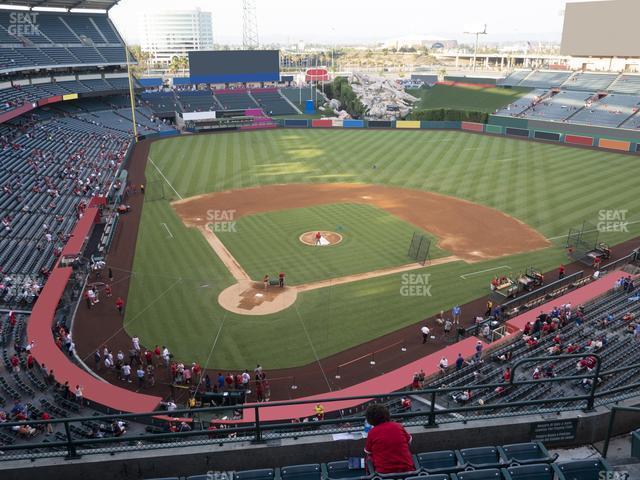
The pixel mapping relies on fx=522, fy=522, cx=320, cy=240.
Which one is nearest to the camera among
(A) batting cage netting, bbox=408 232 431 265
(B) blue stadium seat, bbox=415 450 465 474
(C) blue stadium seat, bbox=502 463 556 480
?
(C) blue stadium seat, bbox=502 463 556 480

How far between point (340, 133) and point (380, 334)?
56243 millimetres

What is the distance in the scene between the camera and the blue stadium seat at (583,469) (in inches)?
270

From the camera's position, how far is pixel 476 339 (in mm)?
22000

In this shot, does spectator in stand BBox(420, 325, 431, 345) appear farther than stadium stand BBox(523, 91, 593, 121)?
No

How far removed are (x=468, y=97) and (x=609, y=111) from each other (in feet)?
81.7

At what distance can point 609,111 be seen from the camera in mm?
69750

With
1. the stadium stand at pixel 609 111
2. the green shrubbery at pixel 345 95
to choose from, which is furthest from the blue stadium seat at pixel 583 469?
the green shrubbery at pixel 345 95

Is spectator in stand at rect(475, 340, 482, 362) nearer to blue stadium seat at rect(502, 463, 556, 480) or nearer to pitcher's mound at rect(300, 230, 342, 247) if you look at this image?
blue stadium seat at rect(502, 463, 556, 480)

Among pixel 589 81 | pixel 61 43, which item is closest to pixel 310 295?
pixel 61 43

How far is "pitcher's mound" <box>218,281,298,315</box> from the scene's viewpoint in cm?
2578

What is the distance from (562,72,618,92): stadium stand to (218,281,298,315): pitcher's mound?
7211cm

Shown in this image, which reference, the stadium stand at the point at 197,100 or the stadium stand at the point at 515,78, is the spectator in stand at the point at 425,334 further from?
the stadium stand at the point at 515,78

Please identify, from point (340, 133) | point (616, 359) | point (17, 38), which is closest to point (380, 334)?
point (616, 359)

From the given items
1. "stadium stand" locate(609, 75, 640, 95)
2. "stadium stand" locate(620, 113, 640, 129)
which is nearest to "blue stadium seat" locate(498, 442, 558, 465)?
"stadium stand" locate(620, 113, 640, 129)
